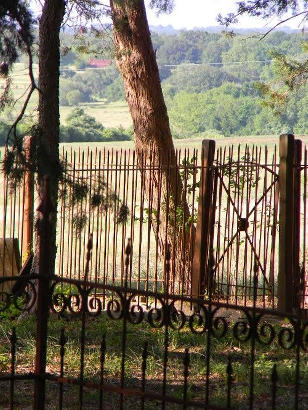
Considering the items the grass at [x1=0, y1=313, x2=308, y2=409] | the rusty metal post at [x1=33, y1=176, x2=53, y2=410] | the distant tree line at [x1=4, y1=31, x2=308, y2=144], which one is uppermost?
the distant tree line at [x1=4, y1=31, x2=308, y2=144]

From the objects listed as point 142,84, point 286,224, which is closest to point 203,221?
point 286,224

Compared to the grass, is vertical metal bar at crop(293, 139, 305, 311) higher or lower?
higher

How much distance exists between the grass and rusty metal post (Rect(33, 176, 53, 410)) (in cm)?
110

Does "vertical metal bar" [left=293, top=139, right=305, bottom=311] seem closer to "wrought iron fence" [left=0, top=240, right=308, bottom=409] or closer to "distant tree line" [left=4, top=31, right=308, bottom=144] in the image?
"wrought iron fence" [left=0, top=240, right=308, bottom=409]

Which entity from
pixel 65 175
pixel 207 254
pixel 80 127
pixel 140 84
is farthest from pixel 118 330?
pixel 80 127

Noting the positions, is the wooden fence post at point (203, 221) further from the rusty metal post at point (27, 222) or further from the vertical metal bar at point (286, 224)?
the rusty metal post at point (27, 222)

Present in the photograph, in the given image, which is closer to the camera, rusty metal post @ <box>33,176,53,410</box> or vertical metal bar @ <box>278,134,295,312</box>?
rusty metal post @ <box>33,176,53,410</box>

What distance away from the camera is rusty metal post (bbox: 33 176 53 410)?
489cm

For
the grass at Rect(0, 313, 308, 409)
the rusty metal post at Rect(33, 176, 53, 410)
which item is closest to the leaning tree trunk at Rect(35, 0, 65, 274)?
the grass at Rect(0, 313, 308, 409)

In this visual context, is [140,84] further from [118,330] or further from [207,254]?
[118,330]

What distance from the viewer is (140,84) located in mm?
12516

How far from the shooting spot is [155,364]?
7.75 meters

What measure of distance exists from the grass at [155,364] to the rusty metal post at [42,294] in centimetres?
110

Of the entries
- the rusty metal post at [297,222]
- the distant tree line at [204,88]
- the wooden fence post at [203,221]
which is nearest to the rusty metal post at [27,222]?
the wooden fence post at [203,221]
